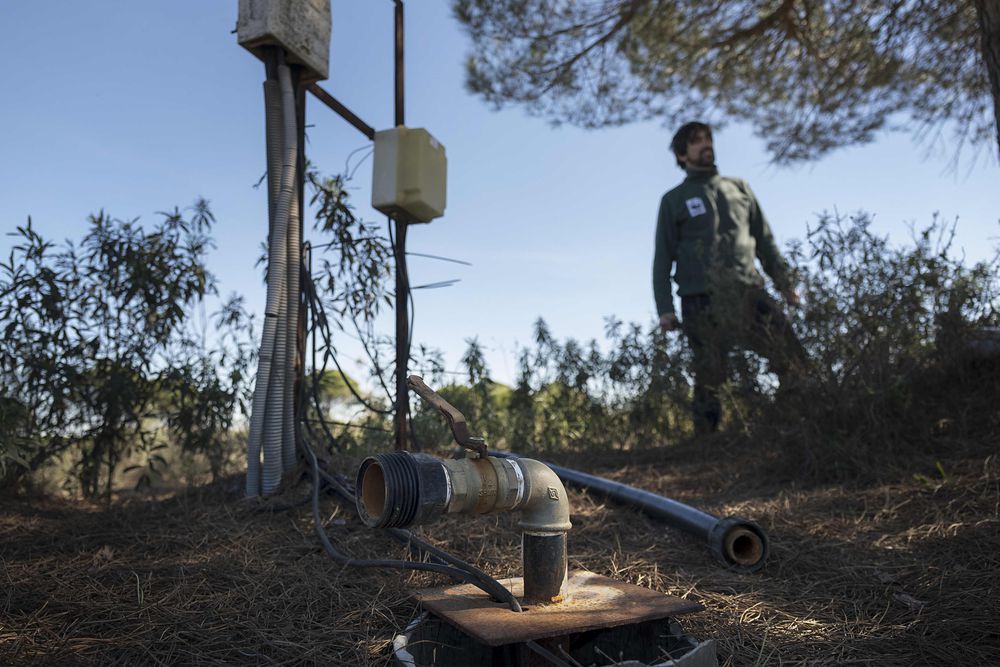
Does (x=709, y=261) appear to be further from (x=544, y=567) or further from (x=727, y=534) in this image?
(x=544, y=567)

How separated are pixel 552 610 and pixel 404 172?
1.81 meters

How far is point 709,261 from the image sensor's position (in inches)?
169

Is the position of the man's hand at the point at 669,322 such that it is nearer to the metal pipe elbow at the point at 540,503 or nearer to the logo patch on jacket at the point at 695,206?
the logo patch on jacket at the point at 695,206

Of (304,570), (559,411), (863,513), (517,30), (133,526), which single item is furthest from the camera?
(517,30)

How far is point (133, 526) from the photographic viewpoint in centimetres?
236

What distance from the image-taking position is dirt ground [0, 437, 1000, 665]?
5.21 feet

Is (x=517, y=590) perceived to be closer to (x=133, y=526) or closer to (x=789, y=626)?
(x=789, y=626)

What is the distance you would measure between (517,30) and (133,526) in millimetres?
5003

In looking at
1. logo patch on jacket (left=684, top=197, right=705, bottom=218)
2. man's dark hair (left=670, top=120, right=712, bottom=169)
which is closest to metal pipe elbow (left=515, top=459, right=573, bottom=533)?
logo patch on jacket (left=684, top=197, right=705, bottom=218)

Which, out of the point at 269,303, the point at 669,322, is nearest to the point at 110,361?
the point at 269,303

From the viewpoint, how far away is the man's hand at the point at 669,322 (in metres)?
4.30

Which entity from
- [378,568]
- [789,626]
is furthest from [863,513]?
[378,568]

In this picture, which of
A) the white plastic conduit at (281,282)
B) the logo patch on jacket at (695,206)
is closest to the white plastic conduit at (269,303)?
the white plastic conduit at (281,282)

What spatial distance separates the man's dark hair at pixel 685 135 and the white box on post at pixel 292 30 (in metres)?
2.62
